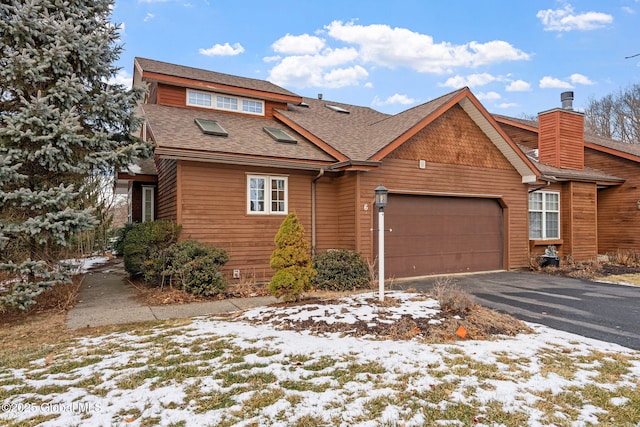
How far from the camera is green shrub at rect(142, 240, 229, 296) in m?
7.80

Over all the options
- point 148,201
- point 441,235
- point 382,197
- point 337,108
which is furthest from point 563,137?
point 148,201

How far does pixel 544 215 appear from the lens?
44.3 feet

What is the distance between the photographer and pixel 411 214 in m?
10.7

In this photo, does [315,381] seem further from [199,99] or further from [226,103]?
[199,99]

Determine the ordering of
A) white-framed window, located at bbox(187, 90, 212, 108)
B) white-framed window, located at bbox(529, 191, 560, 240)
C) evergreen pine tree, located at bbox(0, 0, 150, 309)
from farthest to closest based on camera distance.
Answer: white-framed window, located at bbox(529, 191, 560, 240) → white-framed window, located at bbox(187, 90, 212, 108) → evergreen pine tree, located at bbox(0, 0, 150, 309)

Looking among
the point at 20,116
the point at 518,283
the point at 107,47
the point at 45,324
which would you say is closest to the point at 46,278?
the point at 45,324

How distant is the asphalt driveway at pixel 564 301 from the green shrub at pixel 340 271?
97 centimetres

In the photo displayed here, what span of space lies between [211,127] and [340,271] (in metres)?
5.24

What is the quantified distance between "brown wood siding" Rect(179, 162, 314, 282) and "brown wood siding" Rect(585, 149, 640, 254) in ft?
44.7

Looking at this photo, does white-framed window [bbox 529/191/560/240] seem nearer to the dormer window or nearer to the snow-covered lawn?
the snow-covered lawn

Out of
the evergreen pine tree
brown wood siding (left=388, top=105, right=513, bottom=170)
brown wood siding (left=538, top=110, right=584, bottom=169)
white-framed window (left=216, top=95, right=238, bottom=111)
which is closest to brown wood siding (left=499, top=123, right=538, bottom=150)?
brown wood siding (left=538, top=110, right=584, bottom=169)

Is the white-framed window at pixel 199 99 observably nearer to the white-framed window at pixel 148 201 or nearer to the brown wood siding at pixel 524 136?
the white-framed window at pixel 148 201

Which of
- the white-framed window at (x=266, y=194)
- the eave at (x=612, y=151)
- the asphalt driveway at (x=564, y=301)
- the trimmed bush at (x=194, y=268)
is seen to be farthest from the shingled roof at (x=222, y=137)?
the eave at (x=612, y=151)

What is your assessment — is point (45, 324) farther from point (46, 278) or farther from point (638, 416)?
point (638, 416)
